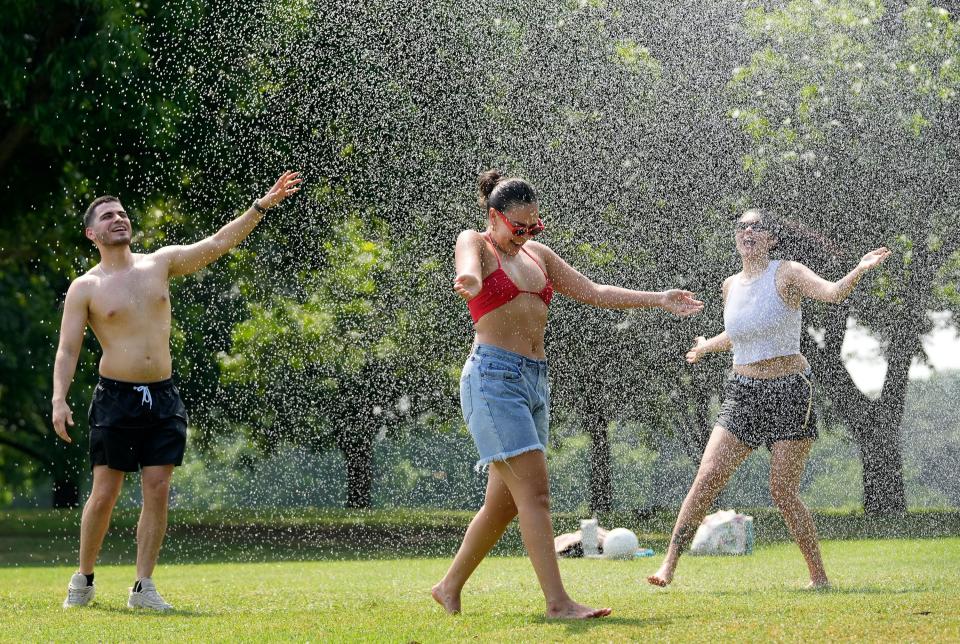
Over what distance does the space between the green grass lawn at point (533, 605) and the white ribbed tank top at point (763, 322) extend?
1.34 m

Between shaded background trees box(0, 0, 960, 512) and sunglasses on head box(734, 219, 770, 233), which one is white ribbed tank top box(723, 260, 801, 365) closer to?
sunglasses on head box(734, 219, 770, 233)

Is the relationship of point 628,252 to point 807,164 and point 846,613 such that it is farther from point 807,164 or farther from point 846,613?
point 846,613

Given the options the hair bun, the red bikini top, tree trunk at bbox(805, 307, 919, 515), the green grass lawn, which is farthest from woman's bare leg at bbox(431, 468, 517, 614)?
tree trunk at bbox(805, 307, 919, 515)

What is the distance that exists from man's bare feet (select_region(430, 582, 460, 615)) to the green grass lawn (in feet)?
0.26

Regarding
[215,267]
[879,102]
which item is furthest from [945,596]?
[215,267]

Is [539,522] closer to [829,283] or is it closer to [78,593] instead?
[829,283]

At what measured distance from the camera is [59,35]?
14.3m

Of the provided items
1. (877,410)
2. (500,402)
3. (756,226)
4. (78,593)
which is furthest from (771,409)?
(877,410)

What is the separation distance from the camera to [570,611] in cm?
470

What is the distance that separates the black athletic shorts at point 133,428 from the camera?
20.1ft

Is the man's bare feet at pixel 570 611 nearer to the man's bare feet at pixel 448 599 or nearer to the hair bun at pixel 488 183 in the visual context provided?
the man's bare feet at pixel 448 599

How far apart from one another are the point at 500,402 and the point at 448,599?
1.00m

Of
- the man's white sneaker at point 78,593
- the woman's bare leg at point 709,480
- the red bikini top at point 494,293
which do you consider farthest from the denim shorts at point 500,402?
the man's white sneaker at point 78,593

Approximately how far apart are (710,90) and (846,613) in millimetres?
13724
